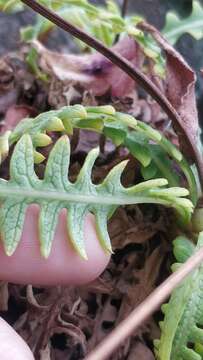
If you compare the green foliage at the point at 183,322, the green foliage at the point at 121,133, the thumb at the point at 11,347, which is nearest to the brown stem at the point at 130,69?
the green foliage at the point at 121,133

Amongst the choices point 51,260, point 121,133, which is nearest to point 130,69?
point 121,133

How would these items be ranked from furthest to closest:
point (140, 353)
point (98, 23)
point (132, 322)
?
point (98, 23) → point (140, 353) → point (132, 322)

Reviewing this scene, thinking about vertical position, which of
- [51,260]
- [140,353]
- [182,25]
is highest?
[182,25]

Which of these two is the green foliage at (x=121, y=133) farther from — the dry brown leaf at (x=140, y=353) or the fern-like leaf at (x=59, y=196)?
the dry brown leaf at (x=140, y=353)

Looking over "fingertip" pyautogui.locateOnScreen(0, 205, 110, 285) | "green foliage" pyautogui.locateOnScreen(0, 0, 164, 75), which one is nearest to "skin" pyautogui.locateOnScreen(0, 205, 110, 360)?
"fingertip" pyautogui.locateOnScreen(0, 205, 110, 285)

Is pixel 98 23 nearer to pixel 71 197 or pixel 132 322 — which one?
pixel 71 197

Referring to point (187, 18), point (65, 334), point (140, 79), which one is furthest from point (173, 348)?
point (187, 18)

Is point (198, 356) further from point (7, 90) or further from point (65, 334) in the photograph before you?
point (7, 90)
